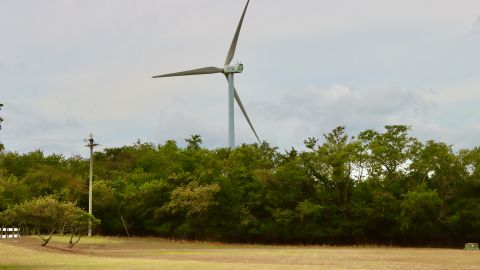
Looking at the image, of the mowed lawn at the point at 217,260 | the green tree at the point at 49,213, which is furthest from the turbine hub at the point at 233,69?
the mowed lawn at the point at 217,260

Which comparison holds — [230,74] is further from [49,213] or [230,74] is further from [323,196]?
[49,213]

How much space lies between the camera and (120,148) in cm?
13800

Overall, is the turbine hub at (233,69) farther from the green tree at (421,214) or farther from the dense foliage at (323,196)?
the green tree at (421,214)

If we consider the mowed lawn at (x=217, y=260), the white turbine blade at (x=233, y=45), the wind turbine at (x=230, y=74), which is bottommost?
the mowed lawn at (x=217, y=260)

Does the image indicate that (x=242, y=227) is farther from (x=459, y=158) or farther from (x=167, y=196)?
Answer: (x=459, y=158)

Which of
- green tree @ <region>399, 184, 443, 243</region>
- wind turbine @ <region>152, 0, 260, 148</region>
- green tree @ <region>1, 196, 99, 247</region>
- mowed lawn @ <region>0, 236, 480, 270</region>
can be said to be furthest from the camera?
wind turbine @ <region>152, 0, 260, 148</region>

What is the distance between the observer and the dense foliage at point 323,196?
75.6 meters

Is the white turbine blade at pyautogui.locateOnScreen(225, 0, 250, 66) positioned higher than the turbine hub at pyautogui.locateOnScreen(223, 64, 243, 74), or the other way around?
the white turbine blade at pyautogui.locateOnScreen(225, 0, 250, 66)

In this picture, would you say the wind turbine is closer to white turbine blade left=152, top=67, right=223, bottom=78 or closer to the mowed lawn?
white turbine blade left=152, top=67, right=223, bottom=78

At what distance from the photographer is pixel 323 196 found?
259ft

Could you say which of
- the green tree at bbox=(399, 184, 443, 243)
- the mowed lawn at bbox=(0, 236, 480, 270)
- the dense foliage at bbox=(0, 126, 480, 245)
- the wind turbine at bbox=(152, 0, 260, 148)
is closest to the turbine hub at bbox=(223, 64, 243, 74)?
the wind turbine at bbox=(152, 0, 260, 148)

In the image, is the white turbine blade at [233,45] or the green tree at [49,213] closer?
the green tree at [49,213]

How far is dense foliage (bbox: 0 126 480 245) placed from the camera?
7562 cm

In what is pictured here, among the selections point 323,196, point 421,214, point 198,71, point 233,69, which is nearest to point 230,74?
point 233,69
